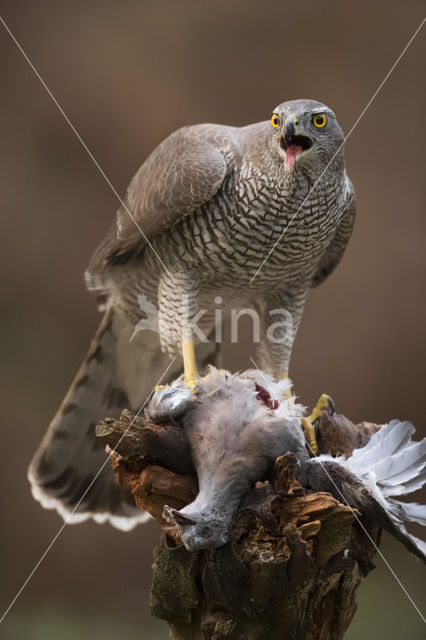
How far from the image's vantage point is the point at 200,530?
1.12 meters

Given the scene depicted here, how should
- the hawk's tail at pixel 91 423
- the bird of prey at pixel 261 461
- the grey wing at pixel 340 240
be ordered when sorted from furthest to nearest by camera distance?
the hawk's tail at pixel 91 423 < the grey wing at pixel 340 240 < the bird of prey at pixel 261 461

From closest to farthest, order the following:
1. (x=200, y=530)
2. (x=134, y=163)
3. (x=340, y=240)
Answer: (x=200, y=530)
(x=340, y=240)
(x=134, y=163)

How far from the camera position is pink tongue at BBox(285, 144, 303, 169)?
4.83ft

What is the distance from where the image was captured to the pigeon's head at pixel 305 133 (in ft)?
4.74

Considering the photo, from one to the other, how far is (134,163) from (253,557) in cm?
170

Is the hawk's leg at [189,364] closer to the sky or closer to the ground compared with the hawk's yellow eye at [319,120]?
closer to the ground

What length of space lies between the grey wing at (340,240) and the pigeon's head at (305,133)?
0.27m

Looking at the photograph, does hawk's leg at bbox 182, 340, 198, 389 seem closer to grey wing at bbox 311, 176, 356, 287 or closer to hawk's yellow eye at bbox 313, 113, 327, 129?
grey wing at bbox 311, 176, 356, 287

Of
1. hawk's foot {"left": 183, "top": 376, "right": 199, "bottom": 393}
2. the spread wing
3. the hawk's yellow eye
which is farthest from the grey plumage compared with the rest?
the hawk's yellow eye

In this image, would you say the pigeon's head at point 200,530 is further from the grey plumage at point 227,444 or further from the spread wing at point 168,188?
the spread wing at point 168,188

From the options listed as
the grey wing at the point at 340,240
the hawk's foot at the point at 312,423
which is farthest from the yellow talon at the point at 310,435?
the grey wing at the point at 340,240

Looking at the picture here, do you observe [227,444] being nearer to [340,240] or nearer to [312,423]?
[312,423]

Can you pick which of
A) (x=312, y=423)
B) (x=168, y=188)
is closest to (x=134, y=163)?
(x=168, y=188)

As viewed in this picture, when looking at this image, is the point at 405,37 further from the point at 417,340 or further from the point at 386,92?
the point at 417,340
